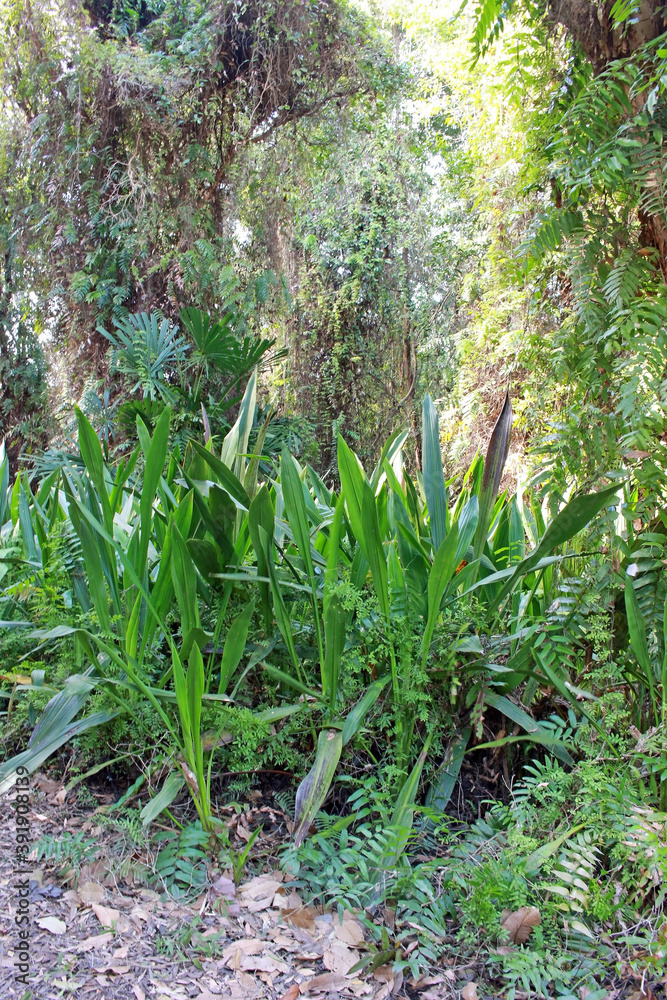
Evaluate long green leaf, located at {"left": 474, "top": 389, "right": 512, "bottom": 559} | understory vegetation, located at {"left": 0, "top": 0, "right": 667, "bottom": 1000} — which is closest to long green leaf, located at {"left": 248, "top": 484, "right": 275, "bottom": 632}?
understory vegetation, located at {"left": 0, "top": 0, "right": 667, "bottom": 1000}

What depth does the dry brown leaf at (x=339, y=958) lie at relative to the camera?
971 millimetres

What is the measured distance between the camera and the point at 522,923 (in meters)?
1.02

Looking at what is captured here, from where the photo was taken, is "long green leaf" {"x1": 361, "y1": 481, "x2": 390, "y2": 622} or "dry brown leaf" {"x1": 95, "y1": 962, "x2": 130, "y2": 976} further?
"long green leaf" {"x1": 361, "y1": 481, "x2": 390, "y2": 622}

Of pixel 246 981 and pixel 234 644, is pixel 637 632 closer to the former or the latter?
pixel 234 644

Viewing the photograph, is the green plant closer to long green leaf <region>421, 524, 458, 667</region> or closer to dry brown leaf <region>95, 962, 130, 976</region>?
dry brown leaf <region>95, 962, 130, 976</region>

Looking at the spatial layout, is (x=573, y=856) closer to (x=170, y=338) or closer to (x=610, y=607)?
(x=610, y=607)

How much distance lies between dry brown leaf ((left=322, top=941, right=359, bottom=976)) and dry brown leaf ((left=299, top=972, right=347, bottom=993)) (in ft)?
0.04

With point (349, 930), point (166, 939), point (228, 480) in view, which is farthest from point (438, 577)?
point (166, 939)

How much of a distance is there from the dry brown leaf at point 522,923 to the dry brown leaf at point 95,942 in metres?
0.60

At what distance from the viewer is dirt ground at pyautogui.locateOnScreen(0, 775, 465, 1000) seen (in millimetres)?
901

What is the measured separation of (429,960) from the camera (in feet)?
3.28

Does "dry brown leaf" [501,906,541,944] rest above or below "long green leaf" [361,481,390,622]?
below

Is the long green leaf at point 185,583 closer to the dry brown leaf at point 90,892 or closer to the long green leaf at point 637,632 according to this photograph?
the dry brown leaf at point 90,892

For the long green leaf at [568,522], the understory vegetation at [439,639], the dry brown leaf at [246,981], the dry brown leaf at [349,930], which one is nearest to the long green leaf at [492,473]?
the understory vegetation at [439,639]
